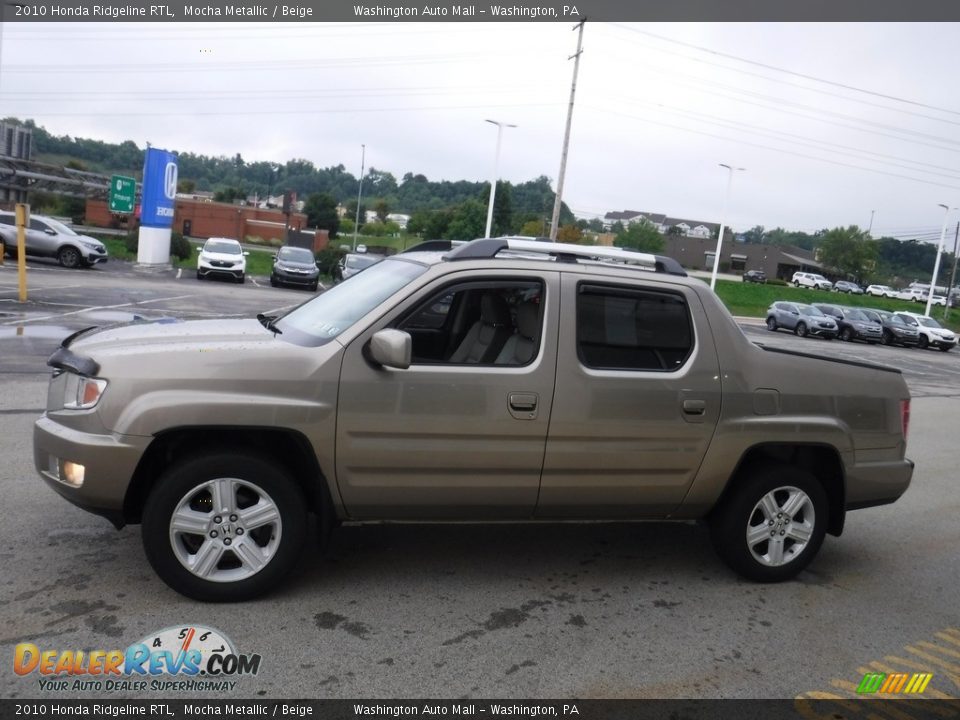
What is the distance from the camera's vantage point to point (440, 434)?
13.6 ft

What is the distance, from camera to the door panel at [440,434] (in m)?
4.04

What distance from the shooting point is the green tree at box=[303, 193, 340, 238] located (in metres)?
85.1

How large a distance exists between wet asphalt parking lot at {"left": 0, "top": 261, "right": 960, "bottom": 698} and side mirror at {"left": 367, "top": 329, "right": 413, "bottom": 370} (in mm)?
1278

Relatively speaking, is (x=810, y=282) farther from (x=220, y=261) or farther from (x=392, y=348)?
(x=392, y=348)

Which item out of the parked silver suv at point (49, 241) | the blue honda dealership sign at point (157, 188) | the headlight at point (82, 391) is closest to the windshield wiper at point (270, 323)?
the headlight at point (82, 391)

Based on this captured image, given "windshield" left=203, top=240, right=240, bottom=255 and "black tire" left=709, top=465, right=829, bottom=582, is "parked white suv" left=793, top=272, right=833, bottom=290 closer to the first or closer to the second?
"windshield" left=203, top=240, right=240, bottom=255

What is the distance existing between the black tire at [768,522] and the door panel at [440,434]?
4.27ft

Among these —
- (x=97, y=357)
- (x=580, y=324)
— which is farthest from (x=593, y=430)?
(x=97, y=357)

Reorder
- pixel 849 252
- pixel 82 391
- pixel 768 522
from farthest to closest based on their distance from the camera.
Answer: pixel 849 252, pixel 768 522, pixel 82 391

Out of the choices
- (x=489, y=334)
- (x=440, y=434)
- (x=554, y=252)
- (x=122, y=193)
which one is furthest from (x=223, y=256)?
(x=440, y=434)

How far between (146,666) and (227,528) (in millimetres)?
737

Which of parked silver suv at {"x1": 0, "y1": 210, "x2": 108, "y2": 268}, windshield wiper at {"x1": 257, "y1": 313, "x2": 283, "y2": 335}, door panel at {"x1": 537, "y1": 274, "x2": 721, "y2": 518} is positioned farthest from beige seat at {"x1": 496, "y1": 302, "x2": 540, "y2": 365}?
parked silver suv at {"x1": 0, "y1": 210, "x2": 108, "y2": 268}

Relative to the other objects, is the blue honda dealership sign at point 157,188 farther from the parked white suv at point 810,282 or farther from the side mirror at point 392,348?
the parked white suv at point 810,282

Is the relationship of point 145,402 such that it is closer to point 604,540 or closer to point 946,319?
point 604,540
